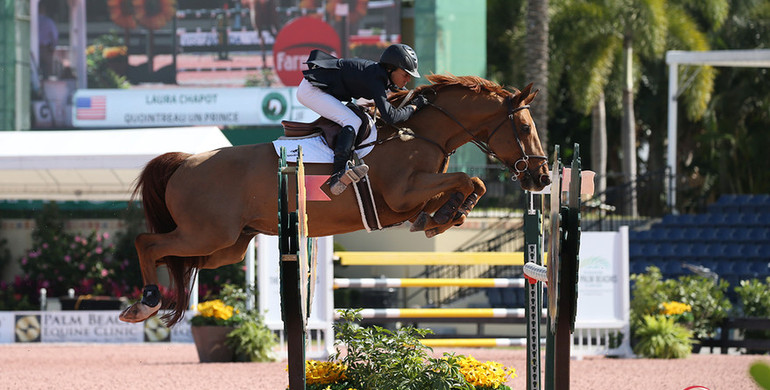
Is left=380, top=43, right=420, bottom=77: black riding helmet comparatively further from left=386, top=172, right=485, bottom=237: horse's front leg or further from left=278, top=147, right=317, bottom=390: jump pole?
left=278, top=147, right=317, bottom=390: jump pole

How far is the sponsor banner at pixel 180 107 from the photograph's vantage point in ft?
73.7

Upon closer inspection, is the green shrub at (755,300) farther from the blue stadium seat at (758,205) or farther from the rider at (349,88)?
the rider at (349,88)

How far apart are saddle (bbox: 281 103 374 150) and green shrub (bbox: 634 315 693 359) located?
672 cm

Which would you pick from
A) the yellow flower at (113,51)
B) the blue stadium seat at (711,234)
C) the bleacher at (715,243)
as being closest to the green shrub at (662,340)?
the bleacher at (715,243)

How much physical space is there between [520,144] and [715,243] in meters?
12.8

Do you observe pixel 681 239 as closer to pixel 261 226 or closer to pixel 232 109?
pixel 232 109

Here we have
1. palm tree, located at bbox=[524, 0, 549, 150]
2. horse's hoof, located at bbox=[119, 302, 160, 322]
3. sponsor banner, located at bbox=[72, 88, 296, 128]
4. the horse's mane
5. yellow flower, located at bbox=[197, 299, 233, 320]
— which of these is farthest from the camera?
sponsor banner, located at bbox=[72, 88, 296, 128]

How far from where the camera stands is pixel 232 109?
22.6 m

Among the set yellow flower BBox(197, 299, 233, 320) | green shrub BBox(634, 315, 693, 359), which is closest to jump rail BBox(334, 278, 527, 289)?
yellow flower BBox(197, 299, 233, 320)

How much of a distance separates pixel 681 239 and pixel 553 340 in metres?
13.7

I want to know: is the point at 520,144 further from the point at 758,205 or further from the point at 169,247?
the point at 758,205

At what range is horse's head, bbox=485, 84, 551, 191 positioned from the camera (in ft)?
21.2

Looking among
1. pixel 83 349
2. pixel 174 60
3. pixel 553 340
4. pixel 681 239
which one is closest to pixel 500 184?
pixel 681 239

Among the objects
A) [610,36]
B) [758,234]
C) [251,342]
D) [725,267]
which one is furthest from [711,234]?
[251,342]
